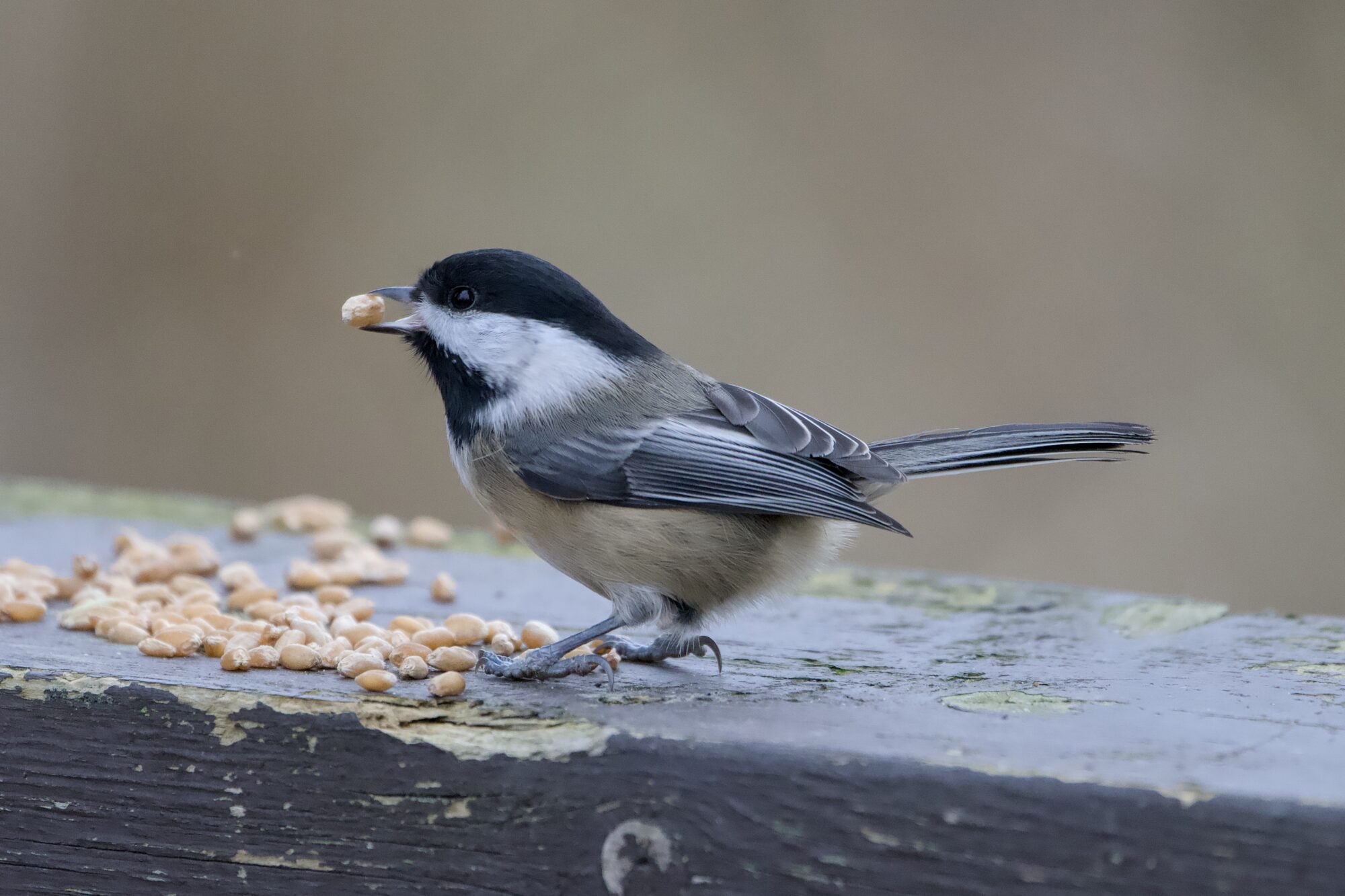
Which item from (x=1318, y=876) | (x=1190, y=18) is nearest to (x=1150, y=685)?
(x=1318, y=876)

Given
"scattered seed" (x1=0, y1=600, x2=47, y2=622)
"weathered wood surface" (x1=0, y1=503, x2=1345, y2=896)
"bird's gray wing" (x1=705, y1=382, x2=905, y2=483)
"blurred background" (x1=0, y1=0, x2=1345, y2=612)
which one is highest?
"blurred background" (x1=0, y1=0, x2=1345, y2=612)

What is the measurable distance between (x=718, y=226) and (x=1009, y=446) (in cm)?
343

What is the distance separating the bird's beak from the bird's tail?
756 millimetres

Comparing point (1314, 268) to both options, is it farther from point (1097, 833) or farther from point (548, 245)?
point (1097, 833)

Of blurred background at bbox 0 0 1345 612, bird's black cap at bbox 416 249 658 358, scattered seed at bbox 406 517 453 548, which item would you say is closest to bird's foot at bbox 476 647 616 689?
bird's black cap at bbox 416 249 658 358

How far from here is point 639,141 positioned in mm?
5125

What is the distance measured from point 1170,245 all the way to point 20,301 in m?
4.58

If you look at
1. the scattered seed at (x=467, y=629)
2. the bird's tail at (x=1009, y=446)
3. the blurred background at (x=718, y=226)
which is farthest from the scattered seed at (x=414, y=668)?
the blurred background at (x=718, y=226)

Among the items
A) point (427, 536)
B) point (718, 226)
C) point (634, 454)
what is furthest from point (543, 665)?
point (718, 226)

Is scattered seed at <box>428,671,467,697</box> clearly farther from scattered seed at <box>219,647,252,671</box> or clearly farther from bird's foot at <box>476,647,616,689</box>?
scattered seed at <box>219,647,252,671</box>

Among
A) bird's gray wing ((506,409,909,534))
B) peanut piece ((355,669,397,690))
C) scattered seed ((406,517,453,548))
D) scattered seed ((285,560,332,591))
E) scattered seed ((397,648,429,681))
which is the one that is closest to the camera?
peanut piece ((355,669,397,690))

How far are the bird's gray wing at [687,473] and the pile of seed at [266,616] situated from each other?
9.5 inches

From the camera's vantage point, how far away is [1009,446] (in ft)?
5.99

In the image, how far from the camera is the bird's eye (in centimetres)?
188
